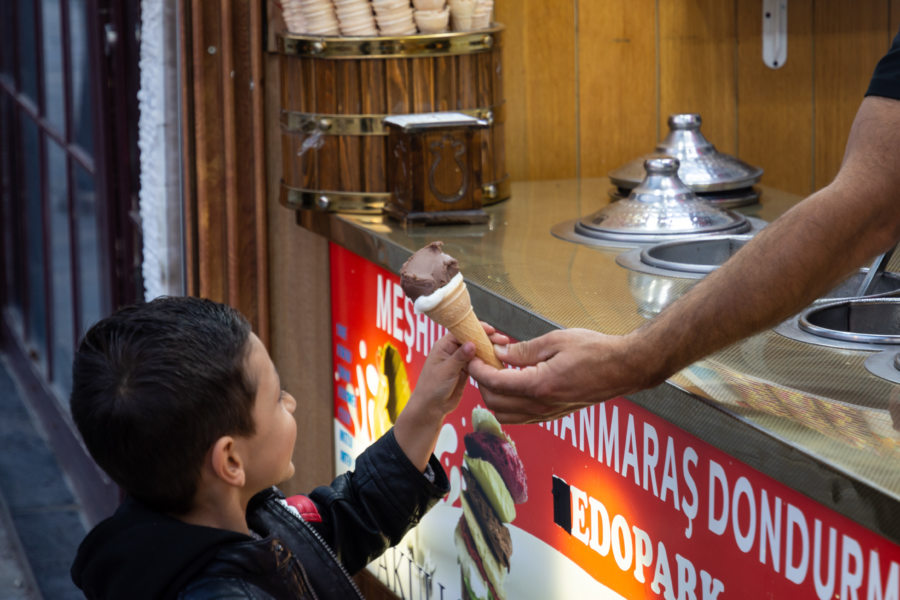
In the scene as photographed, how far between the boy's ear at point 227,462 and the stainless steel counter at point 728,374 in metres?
0.51

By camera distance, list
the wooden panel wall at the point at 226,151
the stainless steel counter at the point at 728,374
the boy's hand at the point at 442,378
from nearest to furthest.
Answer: the stainless steel counter at the point at 728,374 < the boy's hand at the point at 442,378 < the wooden panel wall at the point at 226,151

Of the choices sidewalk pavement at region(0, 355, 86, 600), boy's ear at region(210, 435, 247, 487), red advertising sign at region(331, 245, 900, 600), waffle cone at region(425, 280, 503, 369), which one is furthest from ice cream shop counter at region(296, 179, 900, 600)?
sidewalk pavement at region(0, 355, 86, 600)

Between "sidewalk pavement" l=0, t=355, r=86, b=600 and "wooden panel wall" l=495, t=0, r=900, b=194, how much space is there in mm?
1922

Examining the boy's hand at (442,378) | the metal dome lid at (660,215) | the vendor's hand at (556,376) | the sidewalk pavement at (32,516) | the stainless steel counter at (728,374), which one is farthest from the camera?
the sidewalk pavement at (32,516)

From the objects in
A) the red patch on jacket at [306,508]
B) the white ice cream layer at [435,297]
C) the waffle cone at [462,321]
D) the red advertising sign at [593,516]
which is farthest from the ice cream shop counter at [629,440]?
the red patch on jacket at [306,508]

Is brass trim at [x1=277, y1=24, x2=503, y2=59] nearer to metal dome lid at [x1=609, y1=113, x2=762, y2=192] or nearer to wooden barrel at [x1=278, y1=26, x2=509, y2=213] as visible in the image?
wooden barrel at [x1=278, y1=26, x2=509, y2=213]

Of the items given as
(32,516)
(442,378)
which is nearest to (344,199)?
(442,378)

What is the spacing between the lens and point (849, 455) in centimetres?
120

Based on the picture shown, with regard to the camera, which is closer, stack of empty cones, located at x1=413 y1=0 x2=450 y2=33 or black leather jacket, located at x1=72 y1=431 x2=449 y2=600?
black leather jacket, located at x1=72 y1=431 x2=449 y2=600

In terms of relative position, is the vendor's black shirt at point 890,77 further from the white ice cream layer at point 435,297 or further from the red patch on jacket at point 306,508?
the red patch on jacket at point 306,508

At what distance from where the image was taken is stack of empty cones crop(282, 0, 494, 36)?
254 cm

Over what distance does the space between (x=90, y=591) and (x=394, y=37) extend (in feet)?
4.86

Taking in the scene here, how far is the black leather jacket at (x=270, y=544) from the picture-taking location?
1277 millimetres

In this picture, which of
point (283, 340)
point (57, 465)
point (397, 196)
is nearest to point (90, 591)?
point (397, 196)
